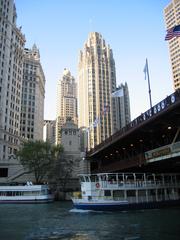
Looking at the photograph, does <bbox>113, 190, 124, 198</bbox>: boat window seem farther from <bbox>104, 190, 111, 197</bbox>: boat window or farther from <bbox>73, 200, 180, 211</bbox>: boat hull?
<bbox>73, 200, 180, 211</bbox>: boat hull

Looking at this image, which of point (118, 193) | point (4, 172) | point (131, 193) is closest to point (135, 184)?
point (131, 193)

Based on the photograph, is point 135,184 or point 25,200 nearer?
point 135,184

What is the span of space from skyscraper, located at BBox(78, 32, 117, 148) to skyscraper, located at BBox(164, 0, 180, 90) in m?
40.1

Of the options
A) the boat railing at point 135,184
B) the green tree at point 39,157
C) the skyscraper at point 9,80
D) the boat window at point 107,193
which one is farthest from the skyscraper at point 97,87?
the boat window at point 107,193

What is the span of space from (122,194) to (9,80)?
76955 millimetres

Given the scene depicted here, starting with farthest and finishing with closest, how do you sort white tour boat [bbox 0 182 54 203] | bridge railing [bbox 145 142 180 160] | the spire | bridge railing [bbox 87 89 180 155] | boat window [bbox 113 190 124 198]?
the spire
white tour boat [bbox 0 182 54 203]
boat window [bbox 113 190 124 198]
bridge railing [bbox 145 142 180 160]
bridge railing [bbox 87 89 180 155]

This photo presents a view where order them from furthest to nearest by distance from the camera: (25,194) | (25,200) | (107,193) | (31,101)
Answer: (31,101), (25,194), (25,200), (107,193)

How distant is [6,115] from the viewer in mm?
100625

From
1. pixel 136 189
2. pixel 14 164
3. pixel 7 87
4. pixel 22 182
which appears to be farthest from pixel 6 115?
pixel 136 189

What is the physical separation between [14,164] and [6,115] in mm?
23013

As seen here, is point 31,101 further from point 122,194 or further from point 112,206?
point 112,206

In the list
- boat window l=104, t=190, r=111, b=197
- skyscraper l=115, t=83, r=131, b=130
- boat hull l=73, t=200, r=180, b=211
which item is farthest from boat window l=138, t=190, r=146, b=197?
skyscraper l=115, t=83, r=131, b=130

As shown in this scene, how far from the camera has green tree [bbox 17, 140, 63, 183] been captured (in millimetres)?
75188

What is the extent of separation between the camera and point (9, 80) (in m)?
106
